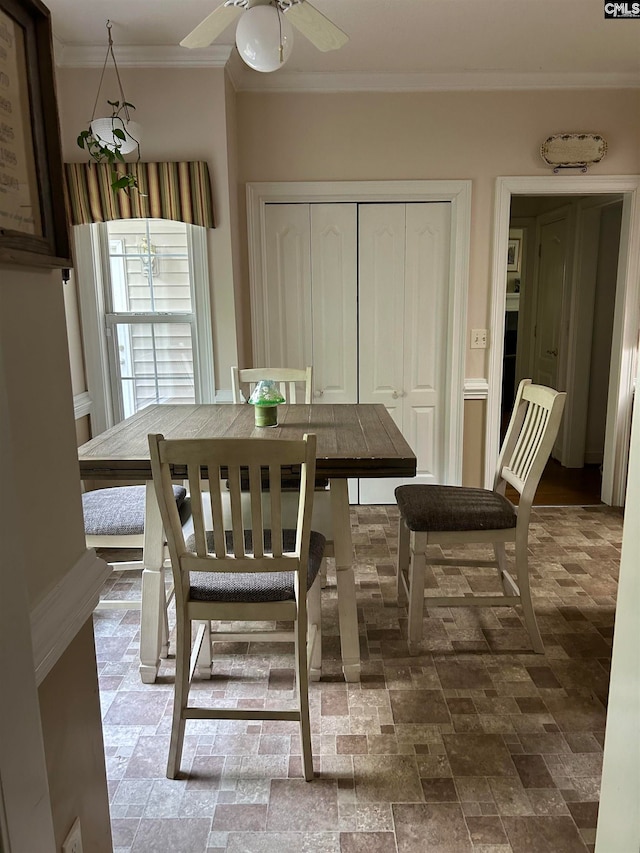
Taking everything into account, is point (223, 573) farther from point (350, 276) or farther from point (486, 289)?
point (486, 289)

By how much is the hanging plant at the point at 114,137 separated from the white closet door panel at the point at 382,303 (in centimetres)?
139

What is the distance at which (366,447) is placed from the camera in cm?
201

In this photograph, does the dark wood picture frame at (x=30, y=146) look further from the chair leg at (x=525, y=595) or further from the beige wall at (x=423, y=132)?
the beige wall at (x=423, y=132)

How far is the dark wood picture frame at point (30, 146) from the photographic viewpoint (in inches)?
27.9

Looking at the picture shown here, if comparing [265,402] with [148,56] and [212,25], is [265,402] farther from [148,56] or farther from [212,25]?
[148,56]

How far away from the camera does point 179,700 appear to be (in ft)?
5.54

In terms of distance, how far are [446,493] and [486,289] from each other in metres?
1.82

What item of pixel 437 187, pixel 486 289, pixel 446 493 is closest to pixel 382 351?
pixel 486 289

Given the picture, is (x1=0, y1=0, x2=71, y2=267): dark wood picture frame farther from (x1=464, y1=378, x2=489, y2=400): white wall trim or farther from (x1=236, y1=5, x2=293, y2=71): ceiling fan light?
(x1=464, y1=378, x2=489, y2=400): white wall trim

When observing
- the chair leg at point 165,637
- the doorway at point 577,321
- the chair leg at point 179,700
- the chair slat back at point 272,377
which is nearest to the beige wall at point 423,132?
the doorway at point 577,321

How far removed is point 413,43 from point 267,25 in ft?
5.25

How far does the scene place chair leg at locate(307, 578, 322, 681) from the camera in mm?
2117

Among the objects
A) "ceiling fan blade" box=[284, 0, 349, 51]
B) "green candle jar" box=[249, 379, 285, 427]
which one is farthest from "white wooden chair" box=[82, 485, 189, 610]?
"ceiling fan blade" box=[284, 0, 349, 51]

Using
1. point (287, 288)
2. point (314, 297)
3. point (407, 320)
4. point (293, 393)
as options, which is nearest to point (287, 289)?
point (287, 288)
